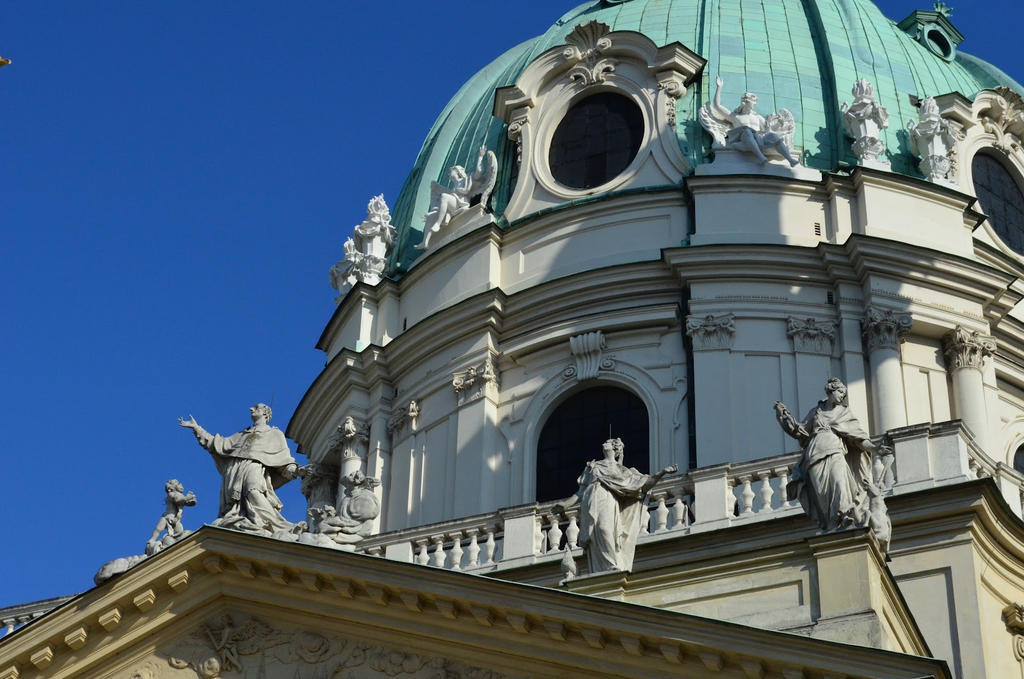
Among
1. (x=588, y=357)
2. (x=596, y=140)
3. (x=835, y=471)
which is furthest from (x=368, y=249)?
(x=835, y=471)

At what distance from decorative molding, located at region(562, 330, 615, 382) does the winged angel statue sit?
396 centimetres

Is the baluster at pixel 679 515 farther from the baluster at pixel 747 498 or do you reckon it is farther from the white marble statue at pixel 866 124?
the white marble statue at pixel 866 124

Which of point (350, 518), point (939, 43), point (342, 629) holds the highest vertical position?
point (939, 43)

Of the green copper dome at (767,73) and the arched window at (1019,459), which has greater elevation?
the green copper dome at (767,73)

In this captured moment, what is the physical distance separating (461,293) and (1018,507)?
11.0 metres

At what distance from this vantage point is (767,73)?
1378 inches

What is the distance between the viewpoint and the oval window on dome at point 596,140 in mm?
34188

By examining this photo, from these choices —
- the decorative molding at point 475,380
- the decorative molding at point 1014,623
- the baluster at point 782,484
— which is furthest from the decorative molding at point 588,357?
the decorative molding at point 1014,623

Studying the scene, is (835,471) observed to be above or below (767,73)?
below

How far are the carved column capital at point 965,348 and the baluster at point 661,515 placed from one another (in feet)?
26.1

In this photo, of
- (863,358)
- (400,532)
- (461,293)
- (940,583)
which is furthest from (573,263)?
(940,583)

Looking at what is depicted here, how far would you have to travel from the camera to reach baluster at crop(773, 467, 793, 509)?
24503mm

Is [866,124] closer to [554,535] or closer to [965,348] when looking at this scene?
[965,348]

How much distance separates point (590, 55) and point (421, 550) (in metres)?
12.0
